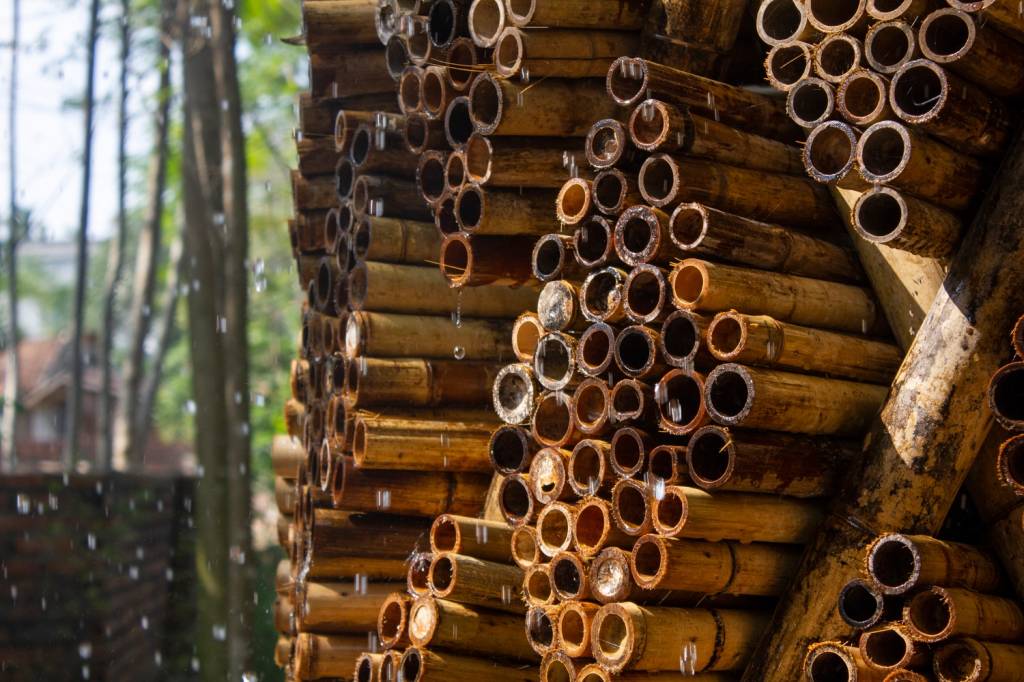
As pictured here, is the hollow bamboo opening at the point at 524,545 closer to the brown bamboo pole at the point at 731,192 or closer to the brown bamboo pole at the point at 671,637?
the brown bamboo pole at the point at 671,637

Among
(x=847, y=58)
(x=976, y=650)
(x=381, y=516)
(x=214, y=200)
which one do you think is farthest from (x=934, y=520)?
(x=214, y=200)

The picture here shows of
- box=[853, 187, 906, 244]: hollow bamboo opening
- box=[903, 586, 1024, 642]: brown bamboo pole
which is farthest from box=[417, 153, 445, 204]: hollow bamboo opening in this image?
box=[903, 586, 1024, 642]: brown bamboo pole

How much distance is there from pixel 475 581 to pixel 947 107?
2.44m

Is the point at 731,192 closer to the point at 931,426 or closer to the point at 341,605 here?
the point at 931,426

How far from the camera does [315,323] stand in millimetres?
6395

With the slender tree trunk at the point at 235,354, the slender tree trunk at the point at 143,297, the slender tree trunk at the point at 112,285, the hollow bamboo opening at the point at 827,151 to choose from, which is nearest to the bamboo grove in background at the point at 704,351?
the hollow bamboo opening at the point at 827,151

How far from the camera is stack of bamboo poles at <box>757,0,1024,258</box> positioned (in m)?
3.36

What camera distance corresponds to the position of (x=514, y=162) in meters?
4.68

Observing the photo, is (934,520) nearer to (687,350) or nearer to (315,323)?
(687,350)

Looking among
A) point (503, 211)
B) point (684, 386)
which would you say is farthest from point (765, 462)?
point (503, 211)

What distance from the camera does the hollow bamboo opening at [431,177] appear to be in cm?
508

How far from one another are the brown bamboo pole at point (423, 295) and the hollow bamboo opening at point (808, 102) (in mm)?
2118

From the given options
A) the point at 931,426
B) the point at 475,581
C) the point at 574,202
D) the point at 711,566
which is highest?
the point at 574,202

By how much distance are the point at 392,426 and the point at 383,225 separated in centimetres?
100
